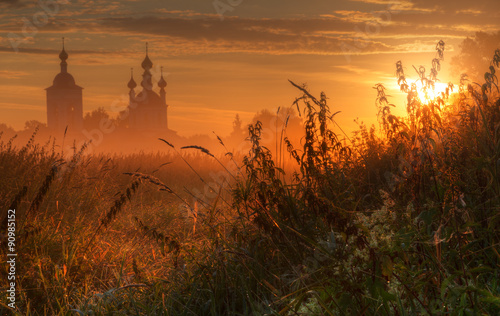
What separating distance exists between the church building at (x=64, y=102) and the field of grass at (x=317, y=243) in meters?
89.9

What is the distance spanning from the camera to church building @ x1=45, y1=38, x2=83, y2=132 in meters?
91.2

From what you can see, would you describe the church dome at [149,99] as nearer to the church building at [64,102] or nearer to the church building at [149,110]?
the church building at [149,110]

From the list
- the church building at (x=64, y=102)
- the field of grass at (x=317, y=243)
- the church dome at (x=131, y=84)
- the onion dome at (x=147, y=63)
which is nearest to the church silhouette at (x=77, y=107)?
the church building at (x=64, y=102)

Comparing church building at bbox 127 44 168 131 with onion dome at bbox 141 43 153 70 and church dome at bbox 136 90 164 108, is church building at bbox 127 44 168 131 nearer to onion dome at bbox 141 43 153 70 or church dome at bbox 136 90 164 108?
church dome at bbox 136 90 164 108

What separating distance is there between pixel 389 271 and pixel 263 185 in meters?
1.65

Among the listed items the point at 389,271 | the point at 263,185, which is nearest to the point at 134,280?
the point at 263,185

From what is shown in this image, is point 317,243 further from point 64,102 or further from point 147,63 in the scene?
point 64,102

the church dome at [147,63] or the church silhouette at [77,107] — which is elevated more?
the church dome at [147,63]

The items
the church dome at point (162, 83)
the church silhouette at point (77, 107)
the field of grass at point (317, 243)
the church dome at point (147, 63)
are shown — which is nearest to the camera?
the field of grass at point (317, 243)

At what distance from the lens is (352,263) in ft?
7.89

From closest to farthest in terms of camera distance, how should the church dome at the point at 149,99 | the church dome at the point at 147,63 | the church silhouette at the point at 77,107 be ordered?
the church dome at the point at 147,63 < the church dome at the point at 149,99 < the church silhouette at the point at 77,107

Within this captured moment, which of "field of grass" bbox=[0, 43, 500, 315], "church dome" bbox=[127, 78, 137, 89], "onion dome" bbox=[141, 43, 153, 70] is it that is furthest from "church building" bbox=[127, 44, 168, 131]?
"field of grass" bbox=[0, 43, 500, 315]

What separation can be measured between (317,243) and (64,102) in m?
95.1

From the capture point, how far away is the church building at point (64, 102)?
9119 centimetres
